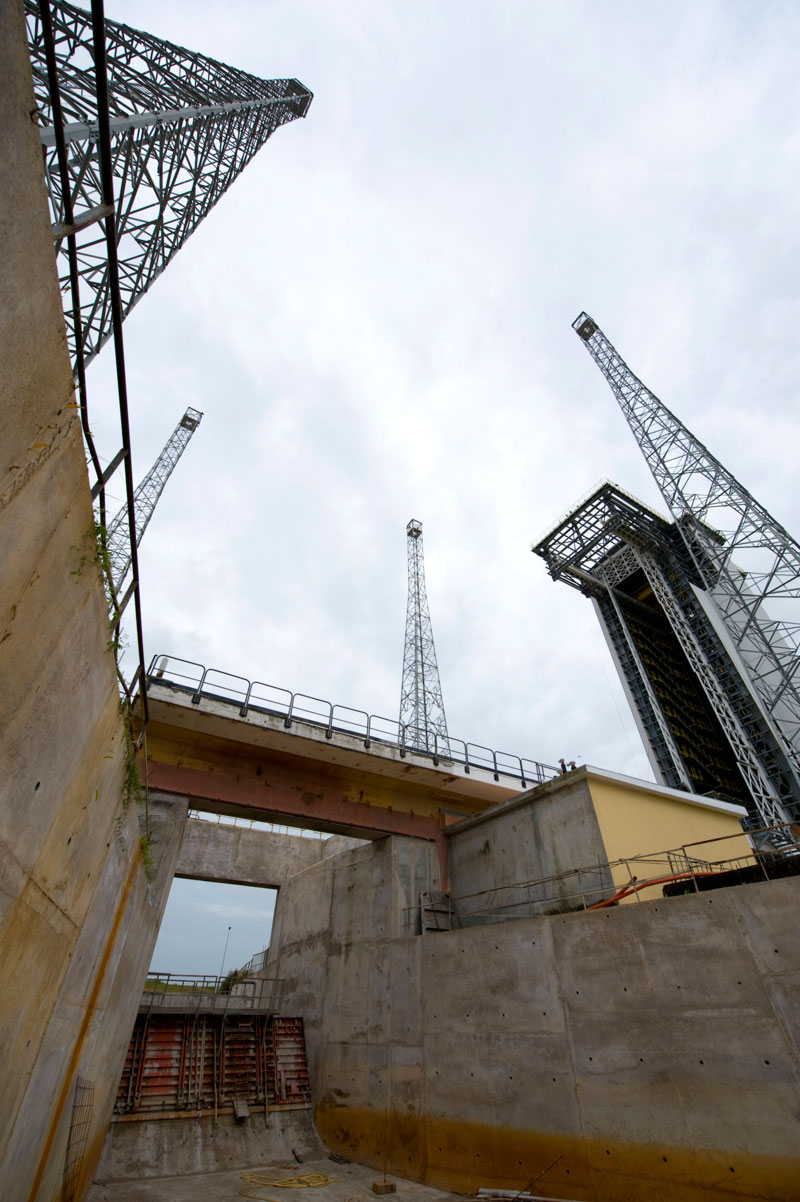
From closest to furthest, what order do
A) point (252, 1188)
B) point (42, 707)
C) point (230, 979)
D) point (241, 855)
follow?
point (42, 707) < point (252, 1188) < point (241, 855) < point (230, 979)

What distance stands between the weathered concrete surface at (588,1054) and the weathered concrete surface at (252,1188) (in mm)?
676

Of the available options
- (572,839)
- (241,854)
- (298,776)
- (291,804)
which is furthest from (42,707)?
(241,854)

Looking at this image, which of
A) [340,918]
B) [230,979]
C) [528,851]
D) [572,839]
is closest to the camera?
[572,839]

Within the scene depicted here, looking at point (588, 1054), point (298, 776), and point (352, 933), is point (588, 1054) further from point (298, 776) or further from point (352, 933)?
point (298, 776)

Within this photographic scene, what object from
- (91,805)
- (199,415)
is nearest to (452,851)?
(91,805)

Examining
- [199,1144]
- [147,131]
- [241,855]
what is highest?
[147,131]

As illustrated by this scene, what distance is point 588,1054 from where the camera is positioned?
32.7 ft

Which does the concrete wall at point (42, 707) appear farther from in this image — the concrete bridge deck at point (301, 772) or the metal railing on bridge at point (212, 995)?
the metal railing on bridge at point (212, 995)

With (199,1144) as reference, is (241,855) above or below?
above

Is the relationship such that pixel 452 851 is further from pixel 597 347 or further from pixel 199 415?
pixel 199 415

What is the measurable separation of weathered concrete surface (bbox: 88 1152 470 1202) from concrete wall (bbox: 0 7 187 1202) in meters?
5.50

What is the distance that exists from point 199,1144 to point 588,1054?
10408mm

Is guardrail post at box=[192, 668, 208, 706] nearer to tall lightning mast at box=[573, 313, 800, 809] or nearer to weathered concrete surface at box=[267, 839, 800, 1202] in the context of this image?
weathered concrete surface at box=[267, 839, 800, 1202]

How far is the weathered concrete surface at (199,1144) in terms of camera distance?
12406 millimetres
